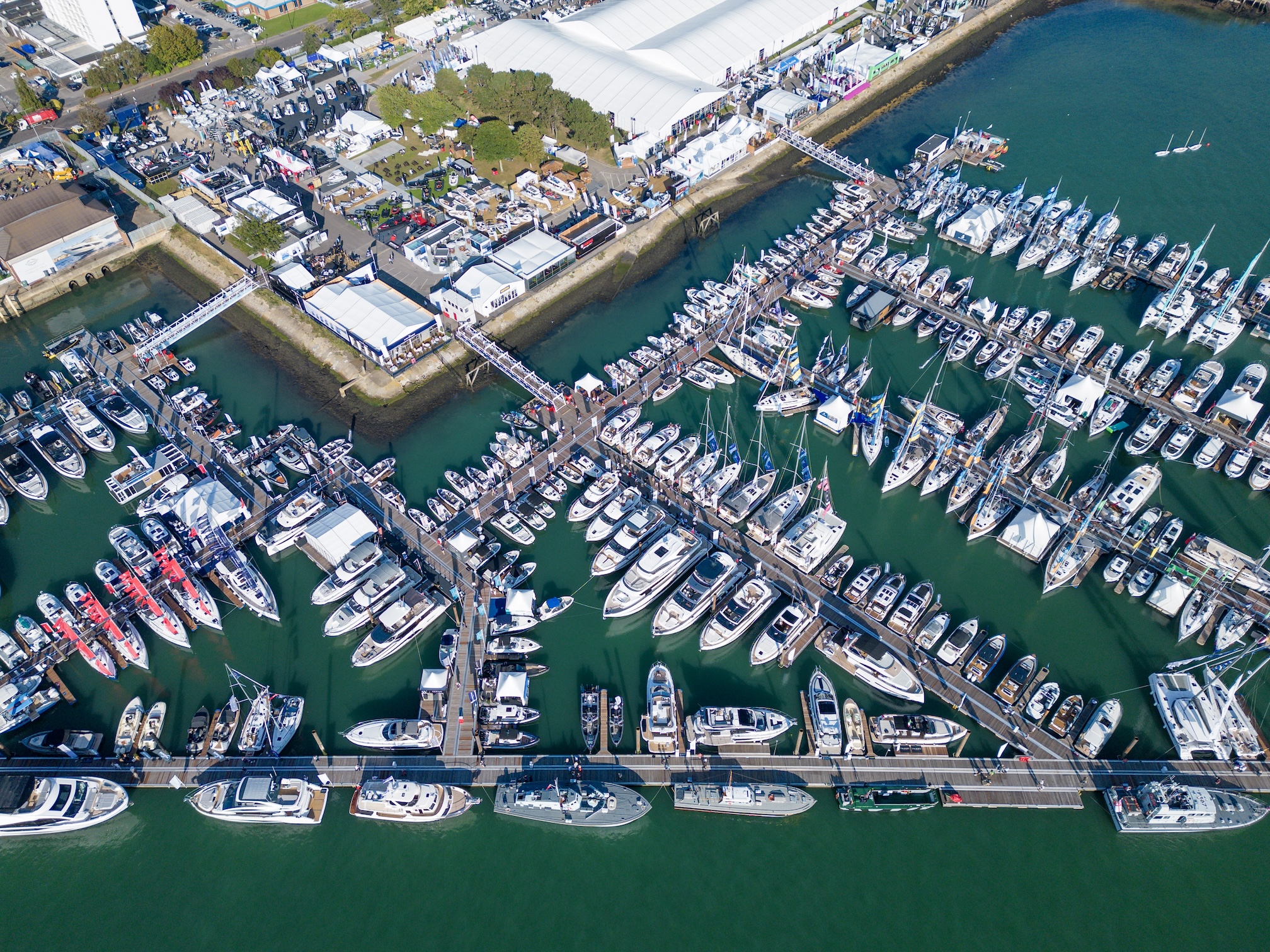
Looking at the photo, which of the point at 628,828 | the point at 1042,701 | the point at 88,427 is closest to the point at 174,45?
the point at 88,427

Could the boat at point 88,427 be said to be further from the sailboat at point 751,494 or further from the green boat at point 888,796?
the green boat at point 888,796

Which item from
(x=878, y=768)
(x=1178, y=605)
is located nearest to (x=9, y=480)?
(x=878, y=768)

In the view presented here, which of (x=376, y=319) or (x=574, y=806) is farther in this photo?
(x=376, y=319)

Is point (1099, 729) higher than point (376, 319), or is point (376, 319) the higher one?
point (376, 319)

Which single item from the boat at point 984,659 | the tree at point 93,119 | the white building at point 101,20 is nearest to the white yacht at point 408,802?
the boat at point 984,659

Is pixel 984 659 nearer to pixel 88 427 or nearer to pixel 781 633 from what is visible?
pixel 781 633

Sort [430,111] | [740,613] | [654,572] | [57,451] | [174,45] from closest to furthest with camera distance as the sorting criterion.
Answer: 1. [740,613]
2. [654,572]
3. [57,451]
4. [430,111]
5. [174,45]

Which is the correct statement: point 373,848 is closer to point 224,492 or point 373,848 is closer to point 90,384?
point 224,492
